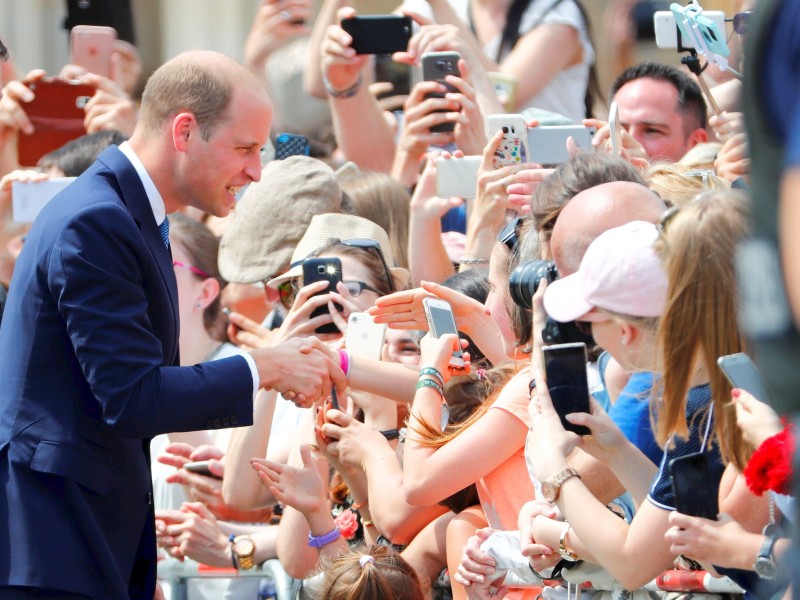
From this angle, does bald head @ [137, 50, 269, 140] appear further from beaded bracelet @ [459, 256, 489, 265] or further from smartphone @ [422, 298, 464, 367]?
beaded bracelet @ [459, 256, 489, 265]

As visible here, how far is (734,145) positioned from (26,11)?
660 cm

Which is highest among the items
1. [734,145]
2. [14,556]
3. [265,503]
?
[734,145]

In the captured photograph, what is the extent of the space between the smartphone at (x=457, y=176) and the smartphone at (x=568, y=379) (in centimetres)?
203

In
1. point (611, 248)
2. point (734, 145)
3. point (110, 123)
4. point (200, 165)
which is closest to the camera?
point (611, 248)

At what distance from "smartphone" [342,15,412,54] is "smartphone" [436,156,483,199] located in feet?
3.17

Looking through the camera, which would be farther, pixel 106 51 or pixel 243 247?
pixel 106 51

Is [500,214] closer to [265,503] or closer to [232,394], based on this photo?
[265,503]

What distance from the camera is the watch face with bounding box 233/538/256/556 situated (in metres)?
4.50

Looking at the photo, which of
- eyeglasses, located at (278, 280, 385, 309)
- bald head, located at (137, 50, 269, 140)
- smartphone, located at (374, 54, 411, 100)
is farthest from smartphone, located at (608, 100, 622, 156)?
smartphone, located at (374, 54, 411, 100)

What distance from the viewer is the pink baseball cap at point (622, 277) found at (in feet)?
8.91

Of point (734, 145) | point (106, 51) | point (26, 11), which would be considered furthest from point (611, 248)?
point (26, 11)

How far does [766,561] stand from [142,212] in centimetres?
174

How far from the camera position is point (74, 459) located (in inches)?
124

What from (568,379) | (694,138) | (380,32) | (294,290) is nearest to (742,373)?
(568,379)
